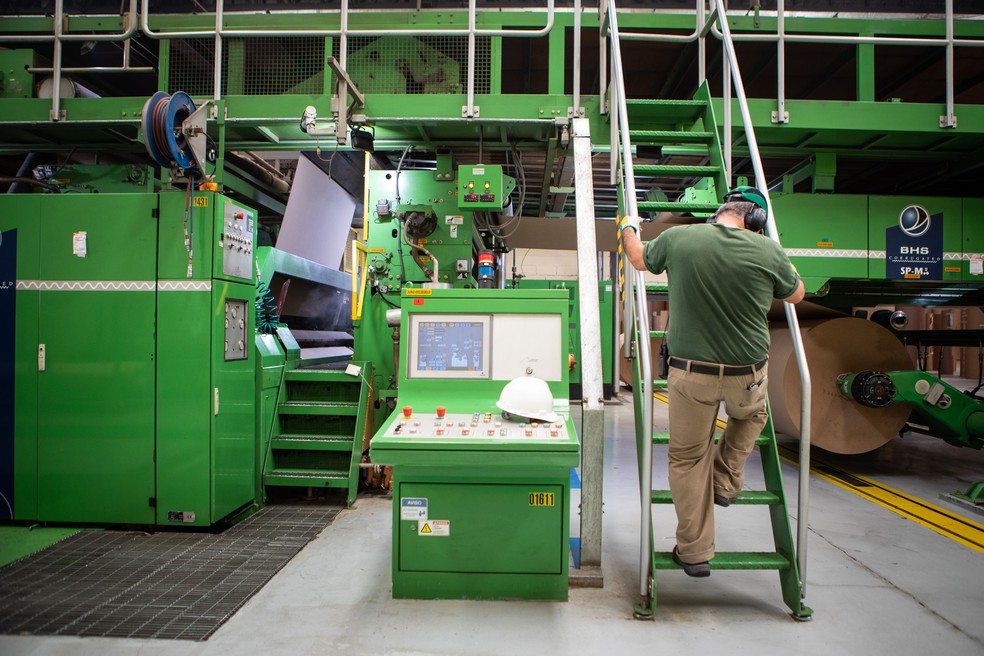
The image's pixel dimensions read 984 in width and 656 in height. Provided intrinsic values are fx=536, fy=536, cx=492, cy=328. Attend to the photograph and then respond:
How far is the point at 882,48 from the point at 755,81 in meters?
1.12

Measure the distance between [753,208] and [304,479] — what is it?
3512 mm

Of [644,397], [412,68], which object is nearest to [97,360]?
[412,68]

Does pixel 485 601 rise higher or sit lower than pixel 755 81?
lower

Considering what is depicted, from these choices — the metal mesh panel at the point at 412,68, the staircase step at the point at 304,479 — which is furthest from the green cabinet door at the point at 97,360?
the metal mesh panel at the point at 412,68

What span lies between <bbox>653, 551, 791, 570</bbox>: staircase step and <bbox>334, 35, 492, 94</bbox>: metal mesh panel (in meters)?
3.49

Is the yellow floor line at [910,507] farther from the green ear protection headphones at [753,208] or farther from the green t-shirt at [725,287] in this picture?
the green ear protection headphones at [753,208]

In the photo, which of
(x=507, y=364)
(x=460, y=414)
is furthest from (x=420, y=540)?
(x=507, y=364)

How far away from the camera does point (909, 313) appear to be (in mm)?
12586

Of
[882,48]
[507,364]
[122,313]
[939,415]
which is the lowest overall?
[939,415]

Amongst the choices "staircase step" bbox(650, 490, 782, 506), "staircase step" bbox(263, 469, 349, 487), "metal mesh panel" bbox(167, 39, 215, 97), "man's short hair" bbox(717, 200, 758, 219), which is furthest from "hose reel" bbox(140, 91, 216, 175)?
"staircase step" bbox(650, 490, 782, 506)

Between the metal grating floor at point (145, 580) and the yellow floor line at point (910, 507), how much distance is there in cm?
311

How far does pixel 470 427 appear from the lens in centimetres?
243

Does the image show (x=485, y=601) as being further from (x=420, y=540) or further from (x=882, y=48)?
(x=882, y=48)

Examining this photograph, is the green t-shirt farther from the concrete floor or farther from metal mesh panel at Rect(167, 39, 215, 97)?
metal mesh panel at Rect(167, 39, 215, 97)
